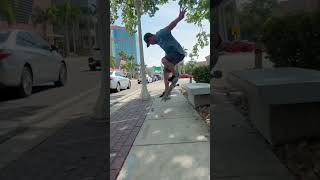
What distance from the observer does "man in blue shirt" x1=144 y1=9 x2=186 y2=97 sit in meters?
3.83

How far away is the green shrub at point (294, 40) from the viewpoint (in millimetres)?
2934

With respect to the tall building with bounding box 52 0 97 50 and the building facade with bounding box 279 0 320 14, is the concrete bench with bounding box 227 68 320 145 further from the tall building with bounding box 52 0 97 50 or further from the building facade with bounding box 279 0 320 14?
the tall building with bounding box 52 0 97 50

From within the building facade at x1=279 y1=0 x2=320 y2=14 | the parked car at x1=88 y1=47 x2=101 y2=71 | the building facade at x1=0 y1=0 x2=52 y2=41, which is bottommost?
the parked car at x1=88 y1=47 x2=101 y2=71

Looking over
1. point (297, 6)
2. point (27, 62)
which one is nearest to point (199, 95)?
point (297, 6)

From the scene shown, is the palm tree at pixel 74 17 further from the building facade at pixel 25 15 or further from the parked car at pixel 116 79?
the parked car at pixel 116 79

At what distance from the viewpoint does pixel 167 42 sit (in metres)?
4.16

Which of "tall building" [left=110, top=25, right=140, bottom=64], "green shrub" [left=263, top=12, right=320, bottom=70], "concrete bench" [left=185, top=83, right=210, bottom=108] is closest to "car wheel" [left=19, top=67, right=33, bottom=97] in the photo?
"tall building" [left=110, top=25, right=140, bottom=64]

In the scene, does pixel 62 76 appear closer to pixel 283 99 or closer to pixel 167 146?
pixel 283 99

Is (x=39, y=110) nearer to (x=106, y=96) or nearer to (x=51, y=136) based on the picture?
(x=51, y=136)

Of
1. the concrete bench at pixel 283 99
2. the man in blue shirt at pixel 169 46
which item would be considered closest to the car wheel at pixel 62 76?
the concrete bench at pixel 283 99

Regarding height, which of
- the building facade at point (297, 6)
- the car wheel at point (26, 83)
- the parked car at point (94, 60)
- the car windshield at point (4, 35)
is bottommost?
the car wheel at point (26, 83)

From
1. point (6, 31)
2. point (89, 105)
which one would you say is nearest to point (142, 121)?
point (89, 105)

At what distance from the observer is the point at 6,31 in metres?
2.23

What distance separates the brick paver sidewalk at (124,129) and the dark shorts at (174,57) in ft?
4.04
